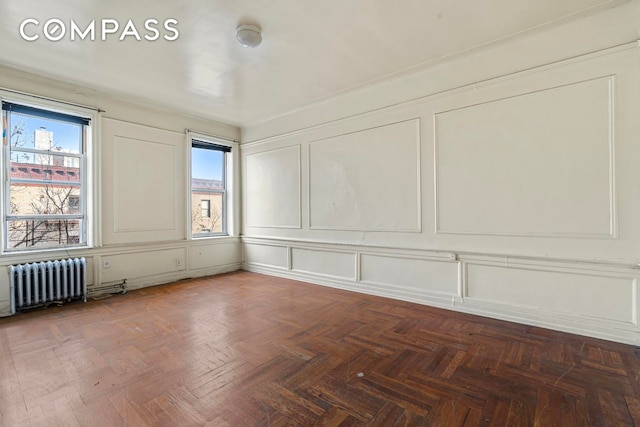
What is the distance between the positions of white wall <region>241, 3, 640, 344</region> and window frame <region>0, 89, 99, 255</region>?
303cm

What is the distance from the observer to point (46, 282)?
3.59 m

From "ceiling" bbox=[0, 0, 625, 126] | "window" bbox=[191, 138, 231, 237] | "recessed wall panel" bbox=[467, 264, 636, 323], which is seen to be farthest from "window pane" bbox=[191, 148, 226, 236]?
"recessed wall panel" bbox=[467, 264, 636, 323]

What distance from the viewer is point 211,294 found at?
13.7 feet

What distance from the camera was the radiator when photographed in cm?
341

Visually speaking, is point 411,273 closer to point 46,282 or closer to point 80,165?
A: point 46,282

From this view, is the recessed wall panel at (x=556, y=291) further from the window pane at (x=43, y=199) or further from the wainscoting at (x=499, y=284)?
the window pane at (x=43, y=199)

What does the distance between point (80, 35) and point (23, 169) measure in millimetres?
1949

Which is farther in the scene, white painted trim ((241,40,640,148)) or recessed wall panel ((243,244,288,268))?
recessed wall panel ((243,244,288,268))

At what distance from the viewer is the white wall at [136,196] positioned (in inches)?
153

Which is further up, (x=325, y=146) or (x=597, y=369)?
(x=325, y=146)

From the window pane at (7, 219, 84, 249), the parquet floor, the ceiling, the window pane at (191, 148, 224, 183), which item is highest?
the ceiling

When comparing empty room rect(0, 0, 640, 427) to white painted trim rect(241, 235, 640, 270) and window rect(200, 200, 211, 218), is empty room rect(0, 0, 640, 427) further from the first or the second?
window rect(200, 200, 211, 218)

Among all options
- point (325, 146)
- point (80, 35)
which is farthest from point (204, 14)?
point (325, 146)

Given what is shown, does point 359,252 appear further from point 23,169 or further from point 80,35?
point 23,169
